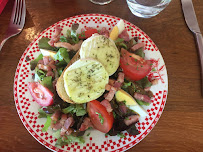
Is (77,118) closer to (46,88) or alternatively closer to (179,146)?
(46,88)

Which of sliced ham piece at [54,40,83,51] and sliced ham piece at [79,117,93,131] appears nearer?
sliced ham piece at [79,117,93,131]

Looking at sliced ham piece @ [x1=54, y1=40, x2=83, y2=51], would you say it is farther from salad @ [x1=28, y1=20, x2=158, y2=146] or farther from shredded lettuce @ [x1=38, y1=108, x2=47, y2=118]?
shredded lettuce @ [x1=38, y1=108, x2=47, y2=118]

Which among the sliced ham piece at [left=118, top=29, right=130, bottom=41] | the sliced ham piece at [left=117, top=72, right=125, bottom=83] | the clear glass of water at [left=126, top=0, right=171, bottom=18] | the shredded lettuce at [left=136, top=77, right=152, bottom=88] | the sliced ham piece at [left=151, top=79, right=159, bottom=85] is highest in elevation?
the clear glass of water at [left=126, top=0, right=171, bottom=18]

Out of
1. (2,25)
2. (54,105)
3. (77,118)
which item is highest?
(2,25)

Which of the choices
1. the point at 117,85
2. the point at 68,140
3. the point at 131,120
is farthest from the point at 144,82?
the point at 68,140

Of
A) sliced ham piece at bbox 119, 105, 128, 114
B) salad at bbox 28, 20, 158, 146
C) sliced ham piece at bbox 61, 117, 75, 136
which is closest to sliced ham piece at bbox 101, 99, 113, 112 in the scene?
salad at bbox 28, 20, 158, 146

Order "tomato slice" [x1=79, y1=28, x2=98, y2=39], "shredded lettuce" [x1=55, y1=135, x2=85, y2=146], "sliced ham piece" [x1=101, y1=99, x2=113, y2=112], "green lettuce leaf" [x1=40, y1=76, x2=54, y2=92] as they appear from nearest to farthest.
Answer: "shredded lettuce" [x1=55, y1=135, x2=85, y2=146], "sliced ham piece" [x1=101, y1=99, x2=113, y2=112], "green lettuce leaf" [x1=40, y1=76, x2=54, y2=92], "tomato slice" [x1=79, y1=28, x2=98, y2=39]

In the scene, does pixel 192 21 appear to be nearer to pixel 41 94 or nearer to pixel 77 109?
pixel 77 109

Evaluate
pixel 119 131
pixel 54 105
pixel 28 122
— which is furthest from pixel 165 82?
pixel 28 122

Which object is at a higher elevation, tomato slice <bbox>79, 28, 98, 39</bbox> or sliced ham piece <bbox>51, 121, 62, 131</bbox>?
tomato slice <bbox>79, 28, 98, 39</bbox>
